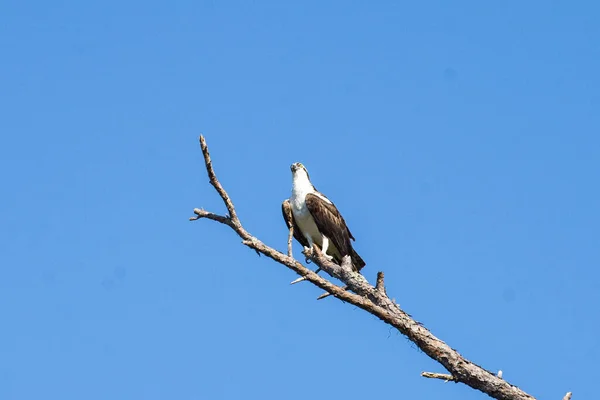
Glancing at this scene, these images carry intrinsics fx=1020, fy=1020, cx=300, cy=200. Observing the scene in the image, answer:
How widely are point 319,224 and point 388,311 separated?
4.31 m

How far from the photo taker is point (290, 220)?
48.4 feet

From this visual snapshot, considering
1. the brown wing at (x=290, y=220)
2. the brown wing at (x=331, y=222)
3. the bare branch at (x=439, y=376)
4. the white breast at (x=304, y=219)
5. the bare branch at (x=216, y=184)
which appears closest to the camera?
the bare branch at (x=439, y=376)

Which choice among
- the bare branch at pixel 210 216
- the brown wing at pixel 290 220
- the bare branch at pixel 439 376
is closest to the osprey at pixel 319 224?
the brown wing at pixel 290 220

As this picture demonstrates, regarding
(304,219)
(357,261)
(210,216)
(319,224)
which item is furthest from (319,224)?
(210,216)

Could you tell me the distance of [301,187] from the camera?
49.7ft

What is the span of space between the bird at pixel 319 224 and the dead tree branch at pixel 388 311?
2.64 metres

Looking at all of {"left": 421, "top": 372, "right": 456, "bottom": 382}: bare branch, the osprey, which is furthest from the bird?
{"left": 421, "top": 372, "right": 456, "bottom": 382}: bare branch

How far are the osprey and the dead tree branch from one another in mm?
2640

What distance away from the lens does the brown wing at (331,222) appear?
14570 mm

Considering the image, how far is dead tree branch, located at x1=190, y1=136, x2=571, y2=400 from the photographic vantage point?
9375 millimetres

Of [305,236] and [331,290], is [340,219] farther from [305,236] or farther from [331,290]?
[331,290]

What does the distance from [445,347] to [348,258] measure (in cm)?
472

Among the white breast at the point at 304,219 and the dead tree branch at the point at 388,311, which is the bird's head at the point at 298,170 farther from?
the dead tree branch at the point at 388,311

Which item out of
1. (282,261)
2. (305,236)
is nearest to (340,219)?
(305,236)
